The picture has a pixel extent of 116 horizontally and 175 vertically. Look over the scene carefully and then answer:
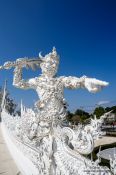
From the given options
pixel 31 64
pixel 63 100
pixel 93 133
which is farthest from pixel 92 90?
pixel 31 64

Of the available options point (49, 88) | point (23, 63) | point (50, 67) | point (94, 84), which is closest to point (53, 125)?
point (49, 88)

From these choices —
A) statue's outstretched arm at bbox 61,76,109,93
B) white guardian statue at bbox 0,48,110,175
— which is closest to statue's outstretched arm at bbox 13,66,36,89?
white guardian statue at bbox 0,48,110,175

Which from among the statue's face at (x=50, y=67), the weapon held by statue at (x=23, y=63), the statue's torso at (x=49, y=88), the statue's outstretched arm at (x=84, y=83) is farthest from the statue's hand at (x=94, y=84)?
the weapon held by statue at (x=23, y=63)

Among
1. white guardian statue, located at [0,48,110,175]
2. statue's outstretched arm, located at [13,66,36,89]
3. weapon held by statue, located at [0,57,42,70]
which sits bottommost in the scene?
white guardian statue, located at [0,48,110,175]

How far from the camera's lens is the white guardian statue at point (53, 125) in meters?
3.44

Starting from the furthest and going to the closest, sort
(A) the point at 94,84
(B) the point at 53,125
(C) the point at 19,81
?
(C) the point at 19,81 < (B) the point at 53,125 < (A) the point at 94,84

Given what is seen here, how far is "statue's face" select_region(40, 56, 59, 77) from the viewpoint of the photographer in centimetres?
444

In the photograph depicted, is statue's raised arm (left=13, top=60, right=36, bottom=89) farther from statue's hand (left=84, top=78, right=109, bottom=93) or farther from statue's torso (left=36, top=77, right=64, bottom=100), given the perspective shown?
statue's hand (left=84, top=78, right=109, bottom=93)

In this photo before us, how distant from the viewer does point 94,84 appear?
3.45m

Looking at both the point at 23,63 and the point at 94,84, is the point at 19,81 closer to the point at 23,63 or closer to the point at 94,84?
the point at 23,63

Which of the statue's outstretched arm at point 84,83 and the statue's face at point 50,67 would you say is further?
the statue's face at point 50,67

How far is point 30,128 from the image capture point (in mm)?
4453

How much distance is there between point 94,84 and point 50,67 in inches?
46.7

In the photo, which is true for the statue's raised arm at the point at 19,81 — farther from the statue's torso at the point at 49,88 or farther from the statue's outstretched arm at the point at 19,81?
the statue's torso at the point at 49,88
